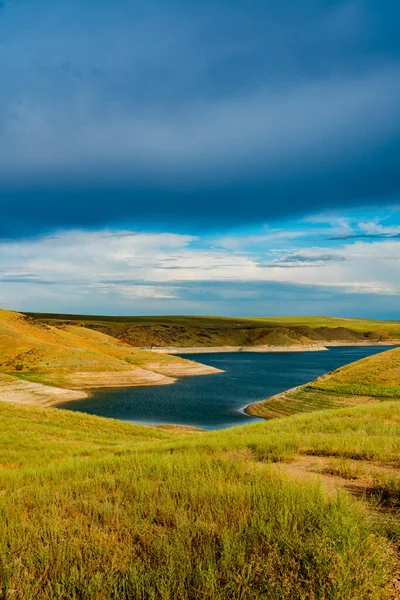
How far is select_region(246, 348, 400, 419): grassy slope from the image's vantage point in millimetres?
43459

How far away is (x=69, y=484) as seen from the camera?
9.06 metres

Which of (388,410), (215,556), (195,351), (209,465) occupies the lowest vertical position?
(195,351)

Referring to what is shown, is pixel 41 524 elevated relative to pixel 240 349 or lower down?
elevated

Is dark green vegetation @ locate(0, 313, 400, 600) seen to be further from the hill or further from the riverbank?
the riverbank

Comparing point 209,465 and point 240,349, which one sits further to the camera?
point 240,349

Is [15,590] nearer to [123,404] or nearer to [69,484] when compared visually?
[69,484]

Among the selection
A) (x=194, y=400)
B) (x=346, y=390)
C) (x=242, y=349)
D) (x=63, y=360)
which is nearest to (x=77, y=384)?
(x=63, y=360)

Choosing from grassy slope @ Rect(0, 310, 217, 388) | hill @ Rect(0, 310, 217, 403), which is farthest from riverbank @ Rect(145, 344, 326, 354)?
hill @ Rect(0, 310, 217, 403)

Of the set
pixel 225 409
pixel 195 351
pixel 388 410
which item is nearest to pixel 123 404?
pixel 225 409

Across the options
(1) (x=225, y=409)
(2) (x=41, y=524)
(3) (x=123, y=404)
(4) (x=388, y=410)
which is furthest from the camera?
(3) (x=123, y=404)

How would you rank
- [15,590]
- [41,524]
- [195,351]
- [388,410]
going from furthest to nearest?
[195,351] → [388,410] → [41,524] → [15,590]

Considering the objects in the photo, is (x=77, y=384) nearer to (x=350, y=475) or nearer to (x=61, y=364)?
(x=61, y=364)

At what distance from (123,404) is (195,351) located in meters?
123

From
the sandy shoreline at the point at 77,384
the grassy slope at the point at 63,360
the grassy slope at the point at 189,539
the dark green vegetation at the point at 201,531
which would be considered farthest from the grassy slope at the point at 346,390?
the grassy slope at the point at 63,360
